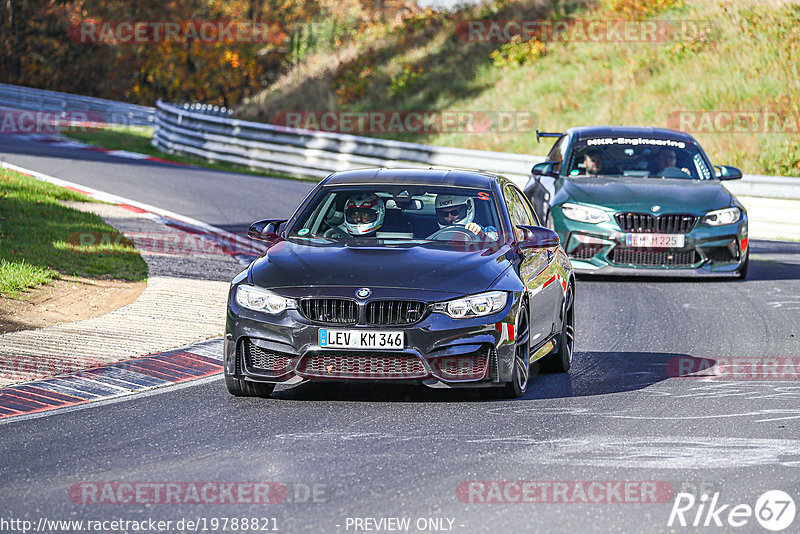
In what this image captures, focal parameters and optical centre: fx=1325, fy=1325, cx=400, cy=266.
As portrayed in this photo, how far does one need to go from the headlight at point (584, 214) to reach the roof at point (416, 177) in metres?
4.72

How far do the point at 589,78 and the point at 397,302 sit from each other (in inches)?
1151

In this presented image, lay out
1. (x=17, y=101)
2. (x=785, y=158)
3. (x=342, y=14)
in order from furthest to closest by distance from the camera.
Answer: (x=342, y=14)
(x=17, y=101)
(x=785, y=158)

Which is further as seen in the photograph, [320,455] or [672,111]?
[672,111]

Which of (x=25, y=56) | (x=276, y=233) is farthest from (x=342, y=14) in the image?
(x=276, y=233)

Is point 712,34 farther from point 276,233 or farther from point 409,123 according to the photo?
point 276,233

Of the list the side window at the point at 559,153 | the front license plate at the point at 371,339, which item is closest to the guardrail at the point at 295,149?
the side window at the point at 559,153

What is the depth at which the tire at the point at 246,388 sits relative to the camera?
8.59 m

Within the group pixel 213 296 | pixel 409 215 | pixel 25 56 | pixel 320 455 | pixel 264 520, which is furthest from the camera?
pixel 25 56

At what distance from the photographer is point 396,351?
26.5 ft

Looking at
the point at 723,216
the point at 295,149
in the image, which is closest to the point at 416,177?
the point at 723,216

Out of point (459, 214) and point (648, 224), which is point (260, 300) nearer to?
point (459, 214)

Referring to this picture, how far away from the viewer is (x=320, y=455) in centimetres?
703

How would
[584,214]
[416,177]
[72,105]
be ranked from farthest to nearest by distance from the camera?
[72,105], [584,214], [416,177]

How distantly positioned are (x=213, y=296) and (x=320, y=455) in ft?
19.9
